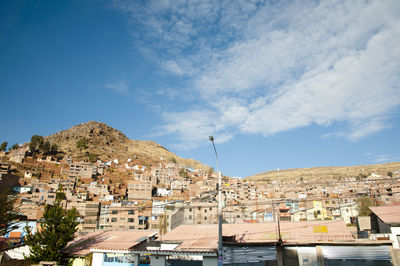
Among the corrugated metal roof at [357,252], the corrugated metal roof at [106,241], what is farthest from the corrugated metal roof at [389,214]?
the corrugated metal roof at [106,241]

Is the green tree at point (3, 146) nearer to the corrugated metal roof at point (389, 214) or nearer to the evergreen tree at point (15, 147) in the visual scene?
the evergreen tree at point (15, 147)

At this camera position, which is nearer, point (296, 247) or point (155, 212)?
point (296, 247)

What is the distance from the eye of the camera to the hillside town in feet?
82.0

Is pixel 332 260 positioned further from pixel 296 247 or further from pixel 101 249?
pixel 101 249

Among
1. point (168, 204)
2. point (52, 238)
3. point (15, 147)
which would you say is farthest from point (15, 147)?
point (52, 238)

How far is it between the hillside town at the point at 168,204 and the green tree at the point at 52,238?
2.70 m

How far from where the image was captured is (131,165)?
154 metres

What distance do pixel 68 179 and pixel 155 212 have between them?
169 ft

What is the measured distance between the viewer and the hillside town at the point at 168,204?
25.0m

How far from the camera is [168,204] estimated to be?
8100cm

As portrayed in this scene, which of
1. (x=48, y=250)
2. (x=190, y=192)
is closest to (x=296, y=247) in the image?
(x=48, y=250)

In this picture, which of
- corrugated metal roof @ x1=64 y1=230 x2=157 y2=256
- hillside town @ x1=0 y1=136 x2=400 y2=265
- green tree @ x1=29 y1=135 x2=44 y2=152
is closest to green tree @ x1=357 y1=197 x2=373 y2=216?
hillside town @ x1=0 y1=136 x2=400 y2=265

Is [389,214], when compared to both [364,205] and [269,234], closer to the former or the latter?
[269,234]

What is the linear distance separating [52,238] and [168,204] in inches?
2296
